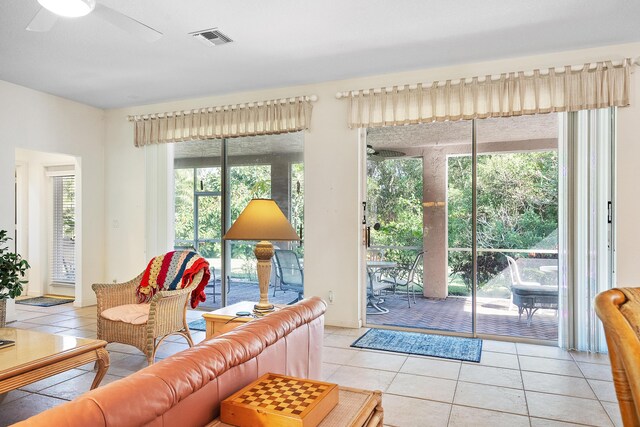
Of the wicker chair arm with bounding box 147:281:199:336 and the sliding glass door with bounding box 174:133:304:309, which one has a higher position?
the sliding glass door with bounding box 174:133:304:309

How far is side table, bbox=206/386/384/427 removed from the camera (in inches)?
46.5

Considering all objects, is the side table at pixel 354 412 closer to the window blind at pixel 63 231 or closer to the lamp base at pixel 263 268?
the lamp base at pixel 263 268

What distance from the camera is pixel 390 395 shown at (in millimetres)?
2777

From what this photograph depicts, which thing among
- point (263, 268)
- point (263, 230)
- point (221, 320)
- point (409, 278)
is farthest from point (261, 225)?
point (409, 278)

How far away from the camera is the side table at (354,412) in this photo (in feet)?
3.88

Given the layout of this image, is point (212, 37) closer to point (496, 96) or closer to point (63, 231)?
point (496, 96)

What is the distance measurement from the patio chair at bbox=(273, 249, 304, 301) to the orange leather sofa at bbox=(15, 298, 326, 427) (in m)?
3.00

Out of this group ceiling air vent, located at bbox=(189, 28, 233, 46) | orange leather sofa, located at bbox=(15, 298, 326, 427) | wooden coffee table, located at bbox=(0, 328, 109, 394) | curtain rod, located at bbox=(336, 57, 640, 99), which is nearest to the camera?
orange leather sofa, located at bbox=(15, 298, 326, 427)

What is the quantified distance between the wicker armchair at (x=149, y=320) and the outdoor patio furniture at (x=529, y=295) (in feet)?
9.77

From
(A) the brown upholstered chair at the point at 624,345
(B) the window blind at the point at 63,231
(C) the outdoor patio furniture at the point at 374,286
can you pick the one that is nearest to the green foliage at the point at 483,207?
(C) the outdoor patio furniture at the point at 374,286

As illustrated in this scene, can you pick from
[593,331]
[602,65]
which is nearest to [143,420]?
[593,331]

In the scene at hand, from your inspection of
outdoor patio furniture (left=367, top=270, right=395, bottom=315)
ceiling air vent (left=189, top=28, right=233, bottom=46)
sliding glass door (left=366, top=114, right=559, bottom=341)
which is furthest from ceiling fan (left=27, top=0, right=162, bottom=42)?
outdoor patio furniture (left=367, top=270, right=395, bottom=315)

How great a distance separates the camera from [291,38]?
350 centimetres

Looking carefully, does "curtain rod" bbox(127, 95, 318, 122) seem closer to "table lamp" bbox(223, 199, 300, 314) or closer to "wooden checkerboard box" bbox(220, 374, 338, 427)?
"table lamp" bbox(223, 199, 300, 314)
